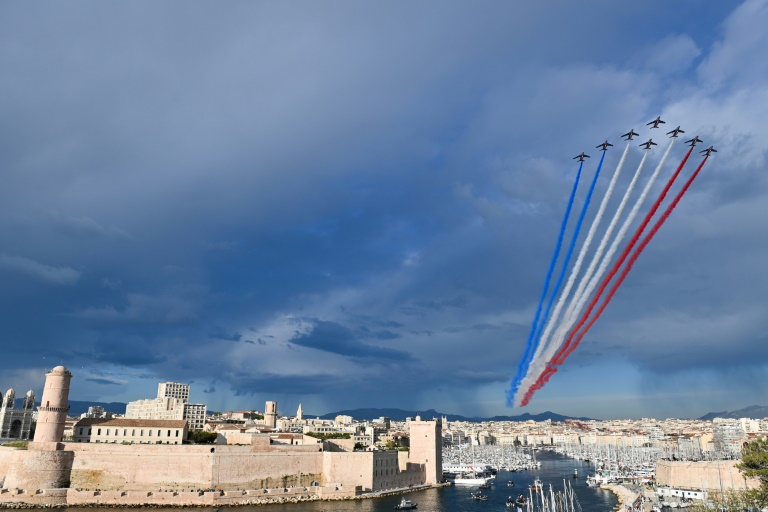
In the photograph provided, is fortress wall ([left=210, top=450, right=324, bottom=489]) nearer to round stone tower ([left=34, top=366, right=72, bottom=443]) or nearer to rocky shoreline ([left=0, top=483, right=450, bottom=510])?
rocky shoreline ([left=0, top=483, right=450, bottom=510])

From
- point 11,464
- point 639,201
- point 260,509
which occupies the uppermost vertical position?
point 639,201

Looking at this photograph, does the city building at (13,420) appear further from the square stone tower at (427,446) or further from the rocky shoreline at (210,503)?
the square stone tower at (427,446)

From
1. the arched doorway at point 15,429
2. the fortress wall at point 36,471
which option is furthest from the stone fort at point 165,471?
the arched doorway at point 15,429

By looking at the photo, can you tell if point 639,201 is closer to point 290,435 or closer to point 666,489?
point 666,489

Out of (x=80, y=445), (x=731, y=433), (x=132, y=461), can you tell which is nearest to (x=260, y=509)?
(x=132, y=461)

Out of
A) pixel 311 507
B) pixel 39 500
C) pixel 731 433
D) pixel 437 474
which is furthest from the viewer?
pixel 731 433

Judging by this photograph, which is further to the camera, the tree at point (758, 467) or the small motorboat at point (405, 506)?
the small motorboat at point (405, 506)

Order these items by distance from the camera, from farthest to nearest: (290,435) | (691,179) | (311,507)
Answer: (290,435) → (311,507) → (691,179)
